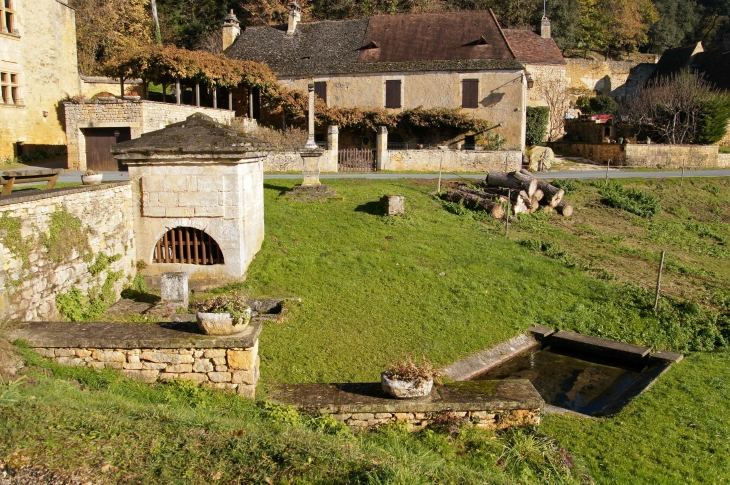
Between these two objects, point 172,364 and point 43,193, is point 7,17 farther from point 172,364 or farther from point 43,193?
point 172,364

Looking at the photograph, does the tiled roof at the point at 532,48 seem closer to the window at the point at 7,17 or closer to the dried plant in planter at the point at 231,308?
the window at the point at 7,17

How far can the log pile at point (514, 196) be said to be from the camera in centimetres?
1841

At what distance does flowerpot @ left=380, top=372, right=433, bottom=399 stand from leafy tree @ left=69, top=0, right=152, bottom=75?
115 feet

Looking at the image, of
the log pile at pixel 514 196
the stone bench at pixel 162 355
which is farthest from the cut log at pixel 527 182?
the stone bench at pixel 162 355

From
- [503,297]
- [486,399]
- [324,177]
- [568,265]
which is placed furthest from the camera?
[324,177]

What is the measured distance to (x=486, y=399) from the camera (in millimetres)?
6543

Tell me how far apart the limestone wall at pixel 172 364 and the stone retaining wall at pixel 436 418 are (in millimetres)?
1207

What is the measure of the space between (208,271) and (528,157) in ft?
72.0

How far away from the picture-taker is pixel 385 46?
112ft

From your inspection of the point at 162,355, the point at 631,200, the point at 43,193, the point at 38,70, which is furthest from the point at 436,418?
the point at 38,70

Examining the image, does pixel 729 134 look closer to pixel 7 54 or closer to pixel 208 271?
pixel 208 271

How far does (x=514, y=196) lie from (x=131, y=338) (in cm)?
1465

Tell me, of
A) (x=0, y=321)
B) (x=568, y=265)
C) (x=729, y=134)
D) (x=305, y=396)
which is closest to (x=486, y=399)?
(x=305, y=396)

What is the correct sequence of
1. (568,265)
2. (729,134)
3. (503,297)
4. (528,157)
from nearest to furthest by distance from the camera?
1. (503,297)
2. (568,265)
3. (528,157)
4. (729,134)
